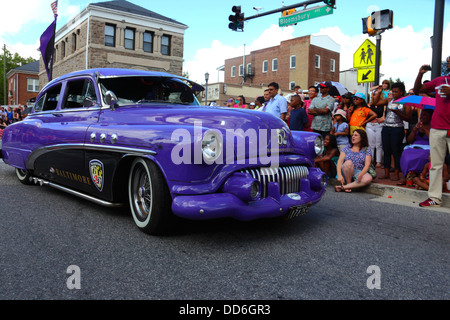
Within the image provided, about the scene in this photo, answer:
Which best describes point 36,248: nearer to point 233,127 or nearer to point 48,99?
point 233,127

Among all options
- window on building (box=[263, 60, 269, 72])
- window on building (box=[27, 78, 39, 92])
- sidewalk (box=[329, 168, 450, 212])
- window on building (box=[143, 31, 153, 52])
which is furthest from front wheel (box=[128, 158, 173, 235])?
window on building (box=[27, 78, 39, 92])

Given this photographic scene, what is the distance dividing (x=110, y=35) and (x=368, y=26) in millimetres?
24058

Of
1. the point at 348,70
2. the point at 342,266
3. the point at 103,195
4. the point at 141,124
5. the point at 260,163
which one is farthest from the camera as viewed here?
the point at 348,70

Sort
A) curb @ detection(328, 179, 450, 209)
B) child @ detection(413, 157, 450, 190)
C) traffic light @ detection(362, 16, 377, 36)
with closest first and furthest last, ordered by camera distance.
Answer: curb @ detection(328, 179, 450, 209) < child @ detection(413, 157, 450, 190) < traffic light @ detection(362, 16, 377, 36)

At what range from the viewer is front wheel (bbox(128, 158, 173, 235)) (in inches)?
121

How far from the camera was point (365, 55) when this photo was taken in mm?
9508

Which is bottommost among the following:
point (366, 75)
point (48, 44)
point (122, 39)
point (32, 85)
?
point (366, 75)

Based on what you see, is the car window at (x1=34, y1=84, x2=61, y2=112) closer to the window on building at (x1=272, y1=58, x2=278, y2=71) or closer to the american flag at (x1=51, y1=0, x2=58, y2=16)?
the american flag at (x1=51, y1=0, x2=58, y2=16)

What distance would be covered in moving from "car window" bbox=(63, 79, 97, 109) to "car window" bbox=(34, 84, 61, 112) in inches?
12.2

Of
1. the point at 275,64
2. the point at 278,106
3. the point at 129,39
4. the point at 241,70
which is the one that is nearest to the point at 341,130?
the point at 278,106

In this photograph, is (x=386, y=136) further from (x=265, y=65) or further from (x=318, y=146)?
(x=265, y=65)
